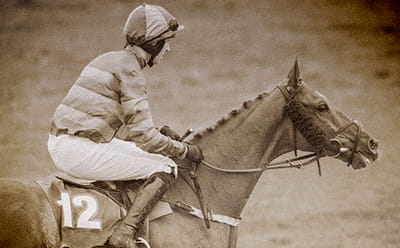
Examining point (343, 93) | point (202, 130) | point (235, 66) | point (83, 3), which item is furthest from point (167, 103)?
point (202, 130)

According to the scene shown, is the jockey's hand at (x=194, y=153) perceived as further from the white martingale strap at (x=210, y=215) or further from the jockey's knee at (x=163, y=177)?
the white martingale strap at (x=210, y=215)

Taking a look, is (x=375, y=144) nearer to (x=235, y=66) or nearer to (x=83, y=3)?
(x=235, y=66)

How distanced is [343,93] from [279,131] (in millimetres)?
2827

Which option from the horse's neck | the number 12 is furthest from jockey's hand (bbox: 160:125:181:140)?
the number 12

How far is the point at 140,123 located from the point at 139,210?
0.52m

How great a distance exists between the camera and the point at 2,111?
625 centimetres

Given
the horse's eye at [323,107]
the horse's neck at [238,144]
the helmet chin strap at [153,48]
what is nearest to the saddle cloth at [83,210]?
the horse's neck at [238,144]

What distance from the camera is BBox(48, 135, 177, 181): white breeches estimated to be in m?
3.90

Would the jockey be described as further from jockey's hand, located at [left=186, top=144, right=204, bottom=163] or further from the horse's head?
the horse's head

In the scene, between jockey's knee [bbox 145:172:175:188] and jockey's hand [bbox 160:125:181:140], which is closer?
jockey's knee [bbox 145:172:175:188]

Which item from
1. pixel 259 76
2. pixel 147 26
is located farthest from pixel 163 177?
pixel 259 76

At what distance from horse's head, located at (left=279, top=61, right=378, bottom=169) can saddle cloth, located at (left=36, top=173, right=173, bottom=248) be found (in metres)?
1.05

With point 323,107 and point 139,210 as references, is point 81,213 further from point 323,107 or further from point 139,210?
point 323,107

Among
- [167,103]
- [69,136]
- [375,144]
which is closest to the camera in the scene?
[69,136]
